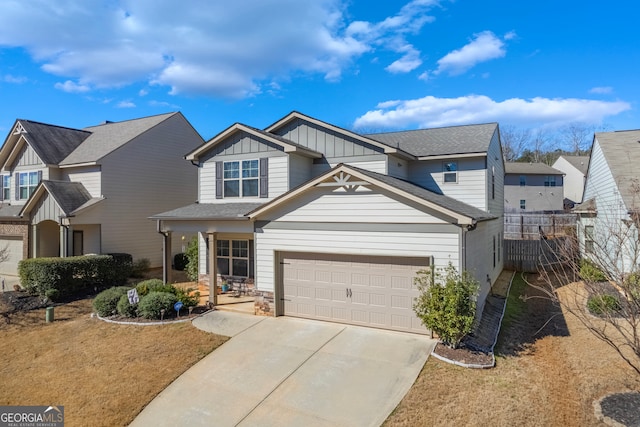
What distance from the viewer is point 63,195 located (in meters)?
18.4

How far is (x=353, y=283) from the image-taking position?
10898mm

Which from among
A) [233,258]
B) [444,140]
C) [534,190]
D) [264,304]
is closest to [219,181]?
[233,258]

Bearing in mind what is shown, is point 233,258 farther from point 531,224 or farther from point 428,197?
point 531,224

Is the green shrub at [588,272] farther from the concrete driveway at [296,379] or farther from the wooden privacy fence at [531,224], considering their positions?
the wooden privacy fence at [531,224]

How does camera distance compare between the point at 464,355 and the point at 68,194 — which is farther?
the point at 68,194

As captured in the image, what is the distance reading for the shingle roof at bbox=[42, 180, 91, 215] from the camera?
17908mm

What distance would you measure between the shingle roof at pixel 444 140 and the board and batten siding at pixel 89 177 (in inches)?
541

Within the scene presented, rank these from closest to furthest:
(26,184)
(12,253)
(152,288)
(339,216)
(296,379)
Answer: (296,379) → (339,216) → (152,288) → (12,253) → (26,184)

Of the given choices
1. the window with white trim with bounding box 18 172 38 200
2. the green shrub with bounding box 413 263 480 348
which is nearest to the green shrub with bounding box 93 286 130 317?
the green shrub with bounding box 413 263 480 348

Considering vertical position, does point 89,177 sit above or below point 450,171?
above

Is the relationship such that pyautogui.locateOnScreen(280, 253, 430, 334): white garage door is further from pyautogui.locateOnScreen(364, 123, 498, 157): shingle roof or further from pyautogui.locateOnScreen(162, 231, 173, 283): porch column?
pyautogui.locateOnScreen(364, 123, 498, 157): shingle roof

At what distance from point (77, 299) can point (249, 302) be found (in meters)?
7.23

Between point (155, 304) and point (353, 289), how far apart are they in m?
6.14

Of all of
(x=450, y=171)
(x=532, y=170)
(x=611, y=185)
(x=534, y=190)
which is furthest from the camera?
(x=534, y=190)
